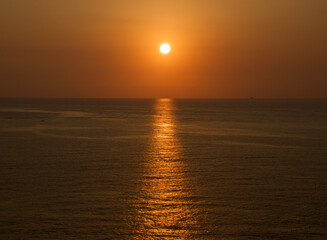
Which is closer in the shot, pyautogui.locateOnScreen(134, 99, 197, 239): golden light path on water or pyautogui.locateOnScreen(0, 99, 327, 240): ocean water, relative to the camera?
pyautogui.locateOnScreen(134, 99, 197, 239): golden light path on water

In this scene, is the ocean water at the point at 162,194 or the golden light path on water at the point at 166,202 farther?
the ocean water at the point at 162,194

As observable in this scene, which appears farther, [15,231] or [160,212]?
[160,212]

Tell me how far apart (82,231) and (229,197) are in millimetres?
7612

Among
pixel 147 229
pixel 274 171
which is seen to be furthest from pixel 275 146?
pixel 147 229

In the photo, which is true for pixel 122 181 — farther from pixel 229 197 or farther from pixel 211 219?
pixel 211 219

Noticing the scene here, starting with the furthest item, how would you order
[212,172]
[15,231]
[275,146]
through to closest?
[275,146]
[212,172]
[15,231]

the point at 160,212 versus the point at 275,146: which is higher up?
the point at 275,146

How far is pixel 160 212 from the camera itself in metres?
16.0

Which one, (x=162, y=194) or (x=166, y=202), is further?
(x=162, y=194)

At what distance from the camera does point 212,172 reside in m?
24.6

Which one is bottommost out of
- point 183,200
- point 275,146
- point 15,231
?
point 15,231

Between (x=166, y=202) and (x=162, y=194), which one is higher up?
(x=162, y=194)

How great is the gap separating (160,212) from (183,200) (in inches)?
85.8

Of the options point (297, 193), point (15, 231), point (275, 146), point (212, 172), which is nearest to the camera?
point (15, 231)
